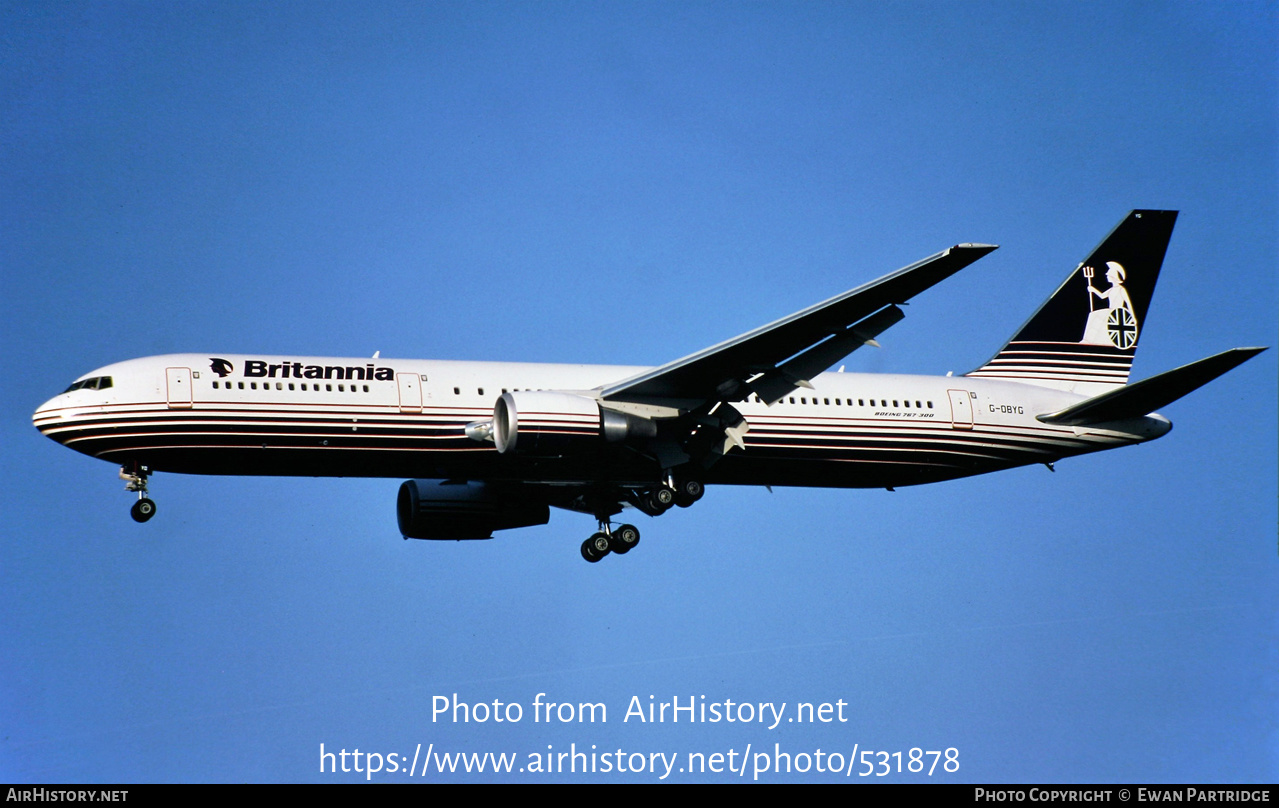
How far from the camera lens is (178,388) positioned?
3644 cm

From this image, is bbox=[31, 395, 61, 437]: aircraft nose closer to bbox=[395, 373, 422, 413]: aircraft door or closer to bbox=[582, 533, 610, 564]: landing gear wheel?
bbox=[395, 373, 422, 413]: aircraft door

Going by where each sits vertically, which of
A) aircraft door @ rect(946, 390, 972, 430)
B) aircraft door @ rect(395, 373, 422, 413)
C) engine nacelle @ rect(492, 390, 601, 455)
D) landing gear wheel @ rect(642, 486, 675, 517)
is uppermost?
aircraft door @ rect(395, 373, 422, 413)

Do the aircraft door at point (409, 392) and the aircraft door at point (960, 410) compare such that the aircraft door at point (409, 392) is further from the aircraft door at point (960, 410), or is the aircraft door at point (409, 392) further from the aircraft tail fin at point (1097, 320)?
the aircraft tail fin at point (1097, 320)

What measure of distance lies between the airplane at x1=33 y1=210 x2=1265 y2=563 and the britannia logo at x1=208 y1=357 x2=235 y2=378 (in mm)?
57

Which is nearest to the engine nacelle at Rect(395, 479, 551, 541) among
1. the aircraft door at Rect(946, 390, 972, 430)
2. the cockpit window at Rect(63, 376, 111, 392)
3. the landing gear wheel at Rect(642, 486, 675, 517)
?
the landing gear wheel at Rect(642, 486, 675, 517)

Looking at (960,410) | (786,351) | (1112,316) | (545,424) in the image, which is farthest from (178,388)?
(1112,316)

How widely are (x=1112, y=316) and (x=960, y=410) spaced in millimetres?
6936

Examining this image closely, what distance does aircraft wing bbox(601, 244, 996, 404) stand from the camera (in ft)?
106

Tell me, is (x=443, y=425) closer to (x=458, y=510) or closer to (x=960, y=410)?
(x=458, y=510)
